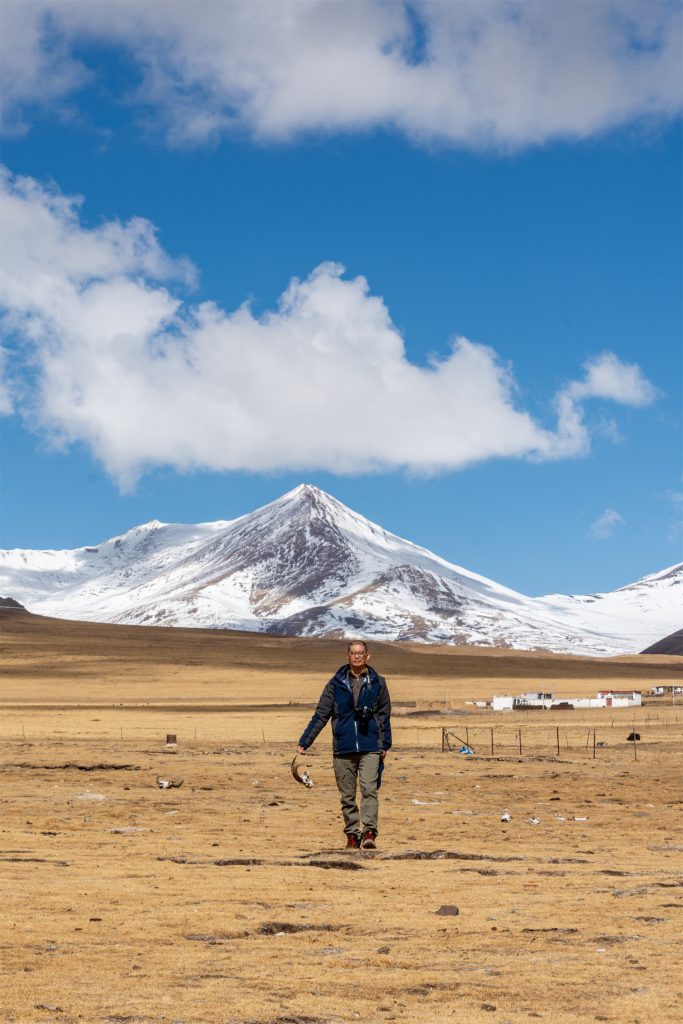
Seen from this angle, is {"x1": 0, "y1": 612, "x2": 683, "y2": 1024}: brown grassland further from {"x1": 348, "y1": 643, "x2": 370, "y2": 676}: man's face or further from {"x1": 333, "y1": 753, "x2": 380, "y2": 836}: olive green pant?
{"x1": 348, "y1": 643, "x2": 370, "y2": 676}: man's face

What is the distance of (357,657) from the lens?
15695 mm

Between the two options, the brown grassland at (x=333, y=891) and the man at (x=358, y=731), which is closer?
the brown grassland at (x=333, y=891)

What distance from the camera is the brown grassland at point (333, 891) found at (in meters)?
7.84

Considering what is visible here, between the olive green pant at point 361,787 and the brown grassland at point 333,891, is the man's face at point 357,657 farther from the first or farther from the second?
the brown grassland at point 333,891

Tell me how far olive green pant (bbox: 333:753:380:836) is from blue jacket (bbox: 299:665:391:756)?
0.12 meters

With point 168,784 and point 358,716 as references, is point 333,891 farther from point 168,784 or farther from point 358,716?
point 168,784

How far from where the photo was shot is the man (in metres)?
15.5

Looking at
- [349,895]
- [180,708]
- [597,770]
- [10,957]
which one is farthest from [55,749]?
[180,708]

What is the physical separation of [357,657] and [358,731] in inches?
35.2

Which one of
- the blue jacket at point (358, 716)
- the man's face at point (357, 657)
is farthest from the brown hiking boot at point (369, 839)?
the man's face at point (357, 657)

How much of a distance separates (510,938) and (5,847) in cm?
788

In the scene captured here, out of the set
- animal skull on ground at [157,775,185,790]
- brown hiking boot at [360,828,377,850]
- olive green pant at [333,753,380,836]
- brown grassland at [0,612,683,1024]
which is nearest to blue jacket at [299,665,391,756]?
olive green pant at [333,753,380,836]

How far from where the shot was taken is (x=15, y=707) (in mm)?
76562

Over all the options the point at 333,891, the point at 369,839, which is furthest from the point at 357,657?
the point at 333,891
